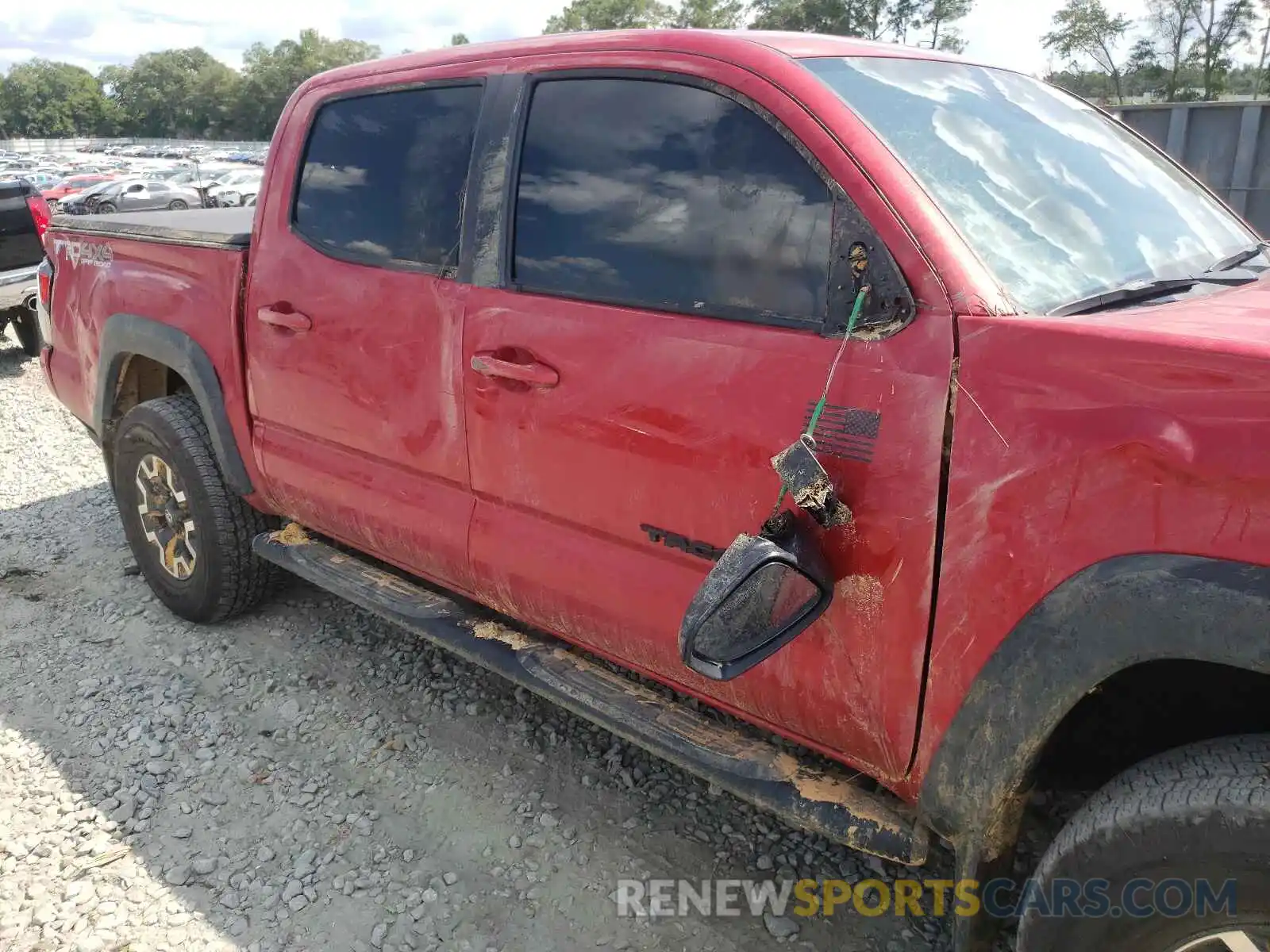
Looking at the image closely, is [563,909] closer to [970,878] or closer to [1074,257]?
[970,878]

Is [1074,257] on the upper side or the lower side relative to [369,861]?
upper

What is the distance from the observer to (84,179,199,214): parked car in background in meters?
31.5

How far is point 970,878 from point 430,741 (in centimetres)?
182

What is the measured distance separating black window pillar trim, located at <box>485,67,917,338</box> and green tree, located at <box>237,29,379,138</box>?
12540 centimetres

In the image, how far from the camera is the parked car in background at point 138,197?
1238 inches

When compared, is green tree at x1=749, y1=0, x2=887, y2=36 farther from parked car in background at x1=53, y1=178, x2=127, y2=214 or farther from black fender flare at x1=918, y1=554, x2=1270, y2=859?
black fender flare at x1=918, y1=554, x2=1270, y2=859

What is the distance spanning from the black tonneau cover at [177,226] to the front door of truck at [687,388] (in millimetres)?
1413

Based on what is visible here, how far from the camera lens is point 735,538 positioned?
192 centimetres

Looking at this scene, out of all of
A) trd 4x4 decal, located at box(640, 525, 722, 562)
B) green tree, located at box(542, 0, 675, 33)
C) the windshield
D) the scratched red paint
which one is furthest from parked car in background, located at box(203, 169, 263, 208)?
green tree, located at box(542, 0, 675, 33)

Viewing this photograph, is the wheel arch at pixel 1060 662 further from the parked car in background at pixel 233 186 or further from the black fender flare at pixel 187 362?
the parked car in background at pixel 233 186

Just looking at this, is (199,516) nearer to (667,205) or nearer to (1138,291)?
(667,205)

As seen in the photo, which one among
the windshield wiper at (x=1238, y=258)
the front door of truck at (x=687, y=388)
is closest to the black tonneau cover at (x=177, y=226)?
the front door of truck at (x=687, y=388)

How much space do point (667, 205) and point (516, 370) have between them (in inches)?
21.2

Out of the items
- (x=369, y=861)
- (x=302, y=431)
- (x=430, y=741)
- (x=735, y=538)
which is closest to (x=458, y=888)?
(x=369, y=861)
